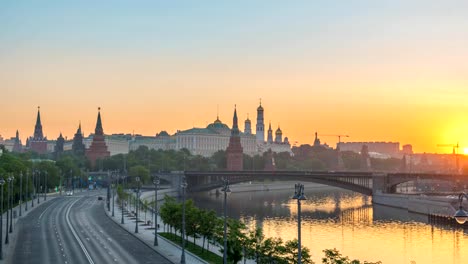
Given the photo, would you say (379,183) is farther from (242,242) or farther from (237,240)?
(237,240)

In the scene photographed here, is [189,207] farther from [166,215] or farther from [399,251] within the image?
[399,251]

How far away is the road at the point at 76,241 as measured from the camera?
6256 centimetres

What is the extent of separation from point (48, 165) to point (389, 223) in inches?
4175

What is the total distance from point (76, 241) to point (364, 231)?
4690cm

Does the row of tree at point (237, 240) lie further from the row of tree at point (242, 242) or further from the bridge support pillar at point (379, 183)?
the bridge support pillar at point (379, 183)

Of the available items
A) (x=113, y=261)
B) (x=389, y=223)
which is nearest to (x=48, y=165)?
(x=389, y=223)

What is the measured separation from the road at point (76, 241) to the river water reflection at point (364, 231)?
20.9m

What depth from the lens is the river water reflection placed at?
79688mm

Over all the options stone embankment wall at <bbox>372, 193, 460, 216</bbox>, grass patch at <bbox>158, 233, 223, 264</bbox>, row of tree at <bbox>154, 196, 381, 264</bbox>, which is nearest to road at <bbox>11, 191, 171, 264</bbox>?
grass patch at <bbox>158, 233, 223, 264</bbox>

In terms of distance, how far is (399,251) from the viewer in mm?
81688

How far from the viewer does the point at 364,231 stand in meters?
102

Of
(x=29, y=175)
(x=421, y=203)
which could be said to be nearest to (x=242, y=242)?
(x=421, y=203)

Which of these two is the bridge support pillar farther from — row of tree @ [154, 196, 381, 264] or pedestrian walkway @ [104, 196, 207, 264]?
row of tree @ [154, 196, 381, 264]

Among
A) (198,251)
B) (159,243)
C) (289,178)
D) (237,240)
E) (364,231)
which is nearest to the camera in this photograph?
(237,240)
